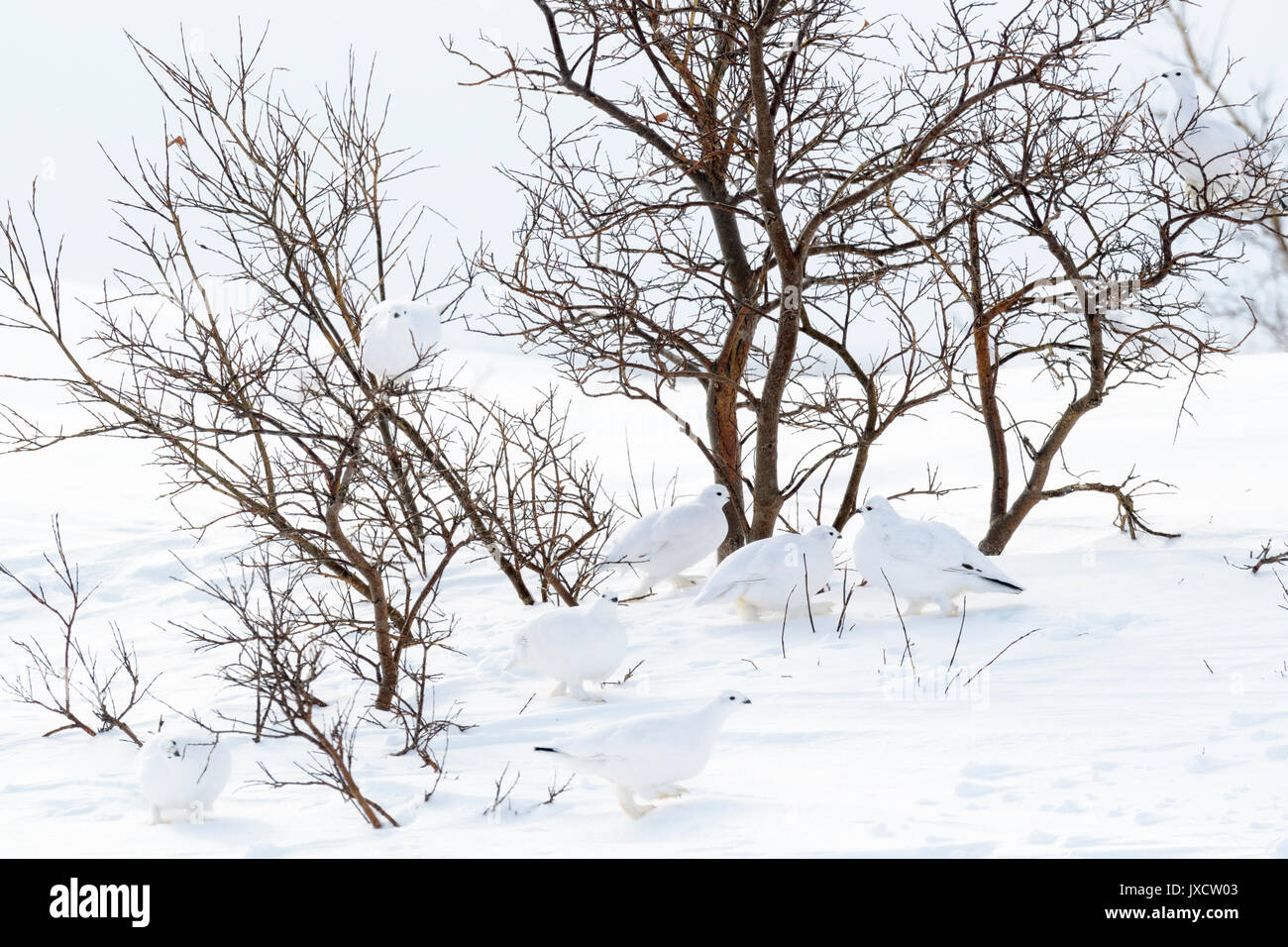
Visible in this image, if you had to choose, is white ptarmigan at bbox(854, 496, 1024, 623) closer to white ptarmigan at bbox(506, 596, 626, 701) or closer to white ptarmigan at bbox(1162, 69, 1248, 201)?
white ptarmigan at bbox(506, 596, 626, 701)

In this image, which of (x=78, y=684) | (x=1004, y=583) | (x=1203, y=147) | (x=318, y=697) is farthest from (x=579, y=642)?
(x=1203, y=147)

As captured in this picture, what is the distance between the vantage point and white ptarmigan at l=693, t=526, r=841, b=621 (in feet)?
19.1

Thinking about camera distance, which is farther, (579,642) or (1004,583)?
(1004,583)

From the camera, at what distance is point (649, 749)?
11.0 ft

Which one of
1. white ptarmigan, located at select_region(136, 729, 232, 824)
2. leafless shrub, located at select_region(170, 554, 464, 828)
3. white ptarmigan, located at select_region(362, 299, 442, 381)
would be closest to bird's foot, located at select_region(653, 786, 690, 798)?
leafless shrub, located at select_region(170, 554, 464, 828)

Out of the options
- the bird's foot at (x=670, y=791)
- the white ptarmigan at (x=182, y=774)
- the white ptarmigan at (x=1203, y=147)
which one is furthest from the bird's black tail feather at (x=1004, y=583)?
the white ptarmigan at (x=182, y=774)

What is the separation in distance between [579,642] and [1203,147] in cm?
451

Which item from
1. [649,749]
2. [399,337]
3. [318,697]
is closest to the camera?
[649,749]

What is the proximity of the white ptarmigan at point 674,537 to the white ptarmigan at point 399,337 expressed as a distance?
200 cm

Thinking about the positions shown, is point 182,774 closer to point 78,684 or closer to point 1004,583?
point 78,684

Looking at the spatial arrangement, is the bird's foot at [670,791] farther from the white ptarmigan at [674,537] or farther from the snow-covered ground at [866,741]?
the white ptarmigan at [674,537]

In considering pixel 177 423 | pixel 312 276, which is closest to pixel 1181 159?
pixel 312 276

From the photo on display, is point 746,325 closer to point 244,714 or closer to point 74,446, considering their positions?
point 244,714
